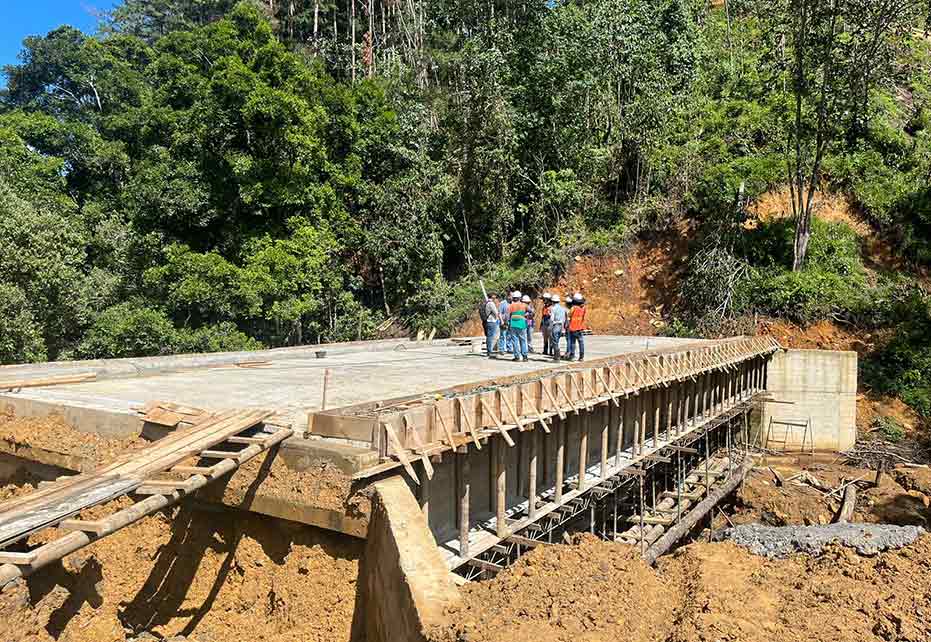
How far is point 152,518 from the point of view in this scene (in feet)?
27.1

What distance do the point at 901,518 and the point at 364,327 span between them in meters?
22.9

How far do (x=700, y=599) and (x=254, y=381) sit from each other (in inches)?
383

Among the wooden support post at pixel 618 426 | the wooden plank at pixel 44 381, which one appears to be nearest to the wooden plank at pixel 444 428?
the wooden support post at pixel 618 426

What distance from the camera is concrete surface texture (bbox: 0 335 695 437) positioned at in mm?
9336

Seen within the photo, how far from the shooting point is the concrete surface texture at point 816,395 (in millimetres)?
22266

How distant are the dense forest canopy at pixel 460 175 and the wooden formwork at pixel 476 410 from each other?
16.8 m

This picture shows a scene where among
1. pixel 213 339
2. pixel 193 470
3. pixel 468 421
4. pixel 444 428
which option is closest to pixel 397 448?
pixel 444 428

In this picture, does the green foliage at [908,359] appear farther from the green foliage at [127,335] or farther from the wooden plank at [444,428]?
the green foliage at [127,335]

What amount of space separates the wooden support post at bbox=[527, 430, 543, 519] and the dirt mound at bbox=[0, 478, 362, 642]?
12.1ft

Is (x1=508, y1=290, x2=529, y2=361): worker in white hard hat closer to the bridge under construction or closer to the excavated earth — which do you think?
the bridge under construction

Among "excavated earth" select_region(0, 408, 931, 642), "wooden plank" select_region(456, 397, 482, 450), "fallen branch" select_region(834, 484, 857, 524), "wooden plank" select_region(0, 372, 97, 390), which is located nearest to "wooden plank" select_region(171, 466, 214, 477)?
"excavated earth" select_region(0, 408, 931, 642)

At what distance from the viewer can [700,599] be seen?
5.03 meters


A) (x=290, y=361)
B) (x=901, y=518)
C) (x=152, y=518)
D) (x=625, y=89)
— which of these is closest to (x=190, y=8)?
(x=625, y=89)

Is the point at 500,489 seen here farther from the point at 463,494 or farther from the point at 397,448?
the point at 397,448
